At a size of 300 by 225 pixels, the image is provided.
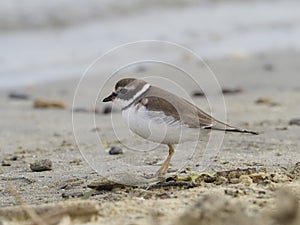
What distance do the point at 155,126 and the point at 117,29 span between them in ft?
30.9

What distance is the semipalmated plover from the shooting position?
4.23m

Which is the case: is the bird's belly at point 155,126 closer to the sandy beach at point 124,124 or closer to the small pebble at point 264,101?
the sandy beach at point 124,124

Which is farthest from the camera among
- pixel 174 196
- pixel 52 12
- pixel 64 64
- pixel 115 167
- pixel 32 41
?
pixel 52 12

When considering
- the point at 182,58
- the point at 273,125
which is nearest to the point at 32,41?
the point at 182,58

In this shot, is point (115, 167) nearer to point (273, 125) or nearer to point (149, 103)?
point (149, 103)

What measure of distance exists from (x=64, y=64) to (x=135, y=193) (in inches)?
290

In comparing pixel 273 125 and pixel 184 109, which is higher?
pixel 184 109

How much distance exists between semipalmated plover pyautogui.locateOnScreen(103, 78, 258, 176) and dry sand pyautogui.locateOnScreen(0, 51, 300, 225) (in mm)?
289

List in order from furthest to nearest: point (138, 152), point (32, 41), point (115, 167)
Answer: point (32, 41) < point (138, 152) < point (115, 167)

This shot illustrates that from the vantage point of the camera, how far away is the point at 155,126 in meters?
4.21

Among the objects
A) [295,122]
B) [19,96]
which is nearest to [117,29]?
[19,96]

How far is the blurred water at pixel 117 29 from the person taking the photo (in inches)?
443

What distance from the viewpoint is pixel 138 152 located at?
5547 mm

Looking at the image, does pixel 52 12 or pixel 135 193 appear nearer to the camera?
pixel 135 193
